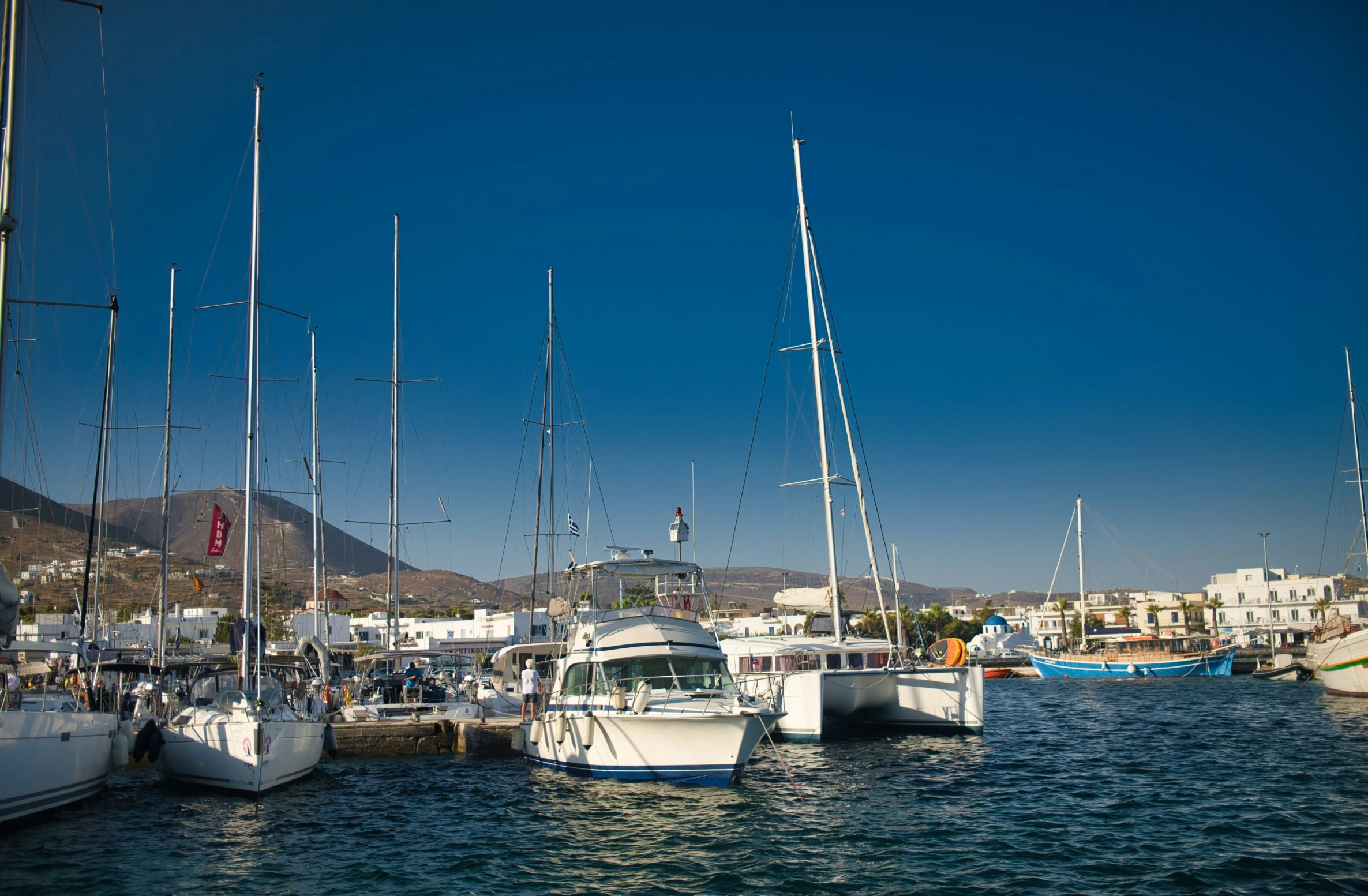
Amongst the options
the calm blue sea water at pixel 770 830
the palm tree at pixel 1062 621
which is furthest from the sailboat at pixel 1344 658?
the palm tree at pixel 1062 621

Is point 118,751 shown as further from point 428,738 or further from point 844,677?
point 844,677

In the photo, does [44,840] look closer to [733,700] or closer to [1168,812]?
[733,700]

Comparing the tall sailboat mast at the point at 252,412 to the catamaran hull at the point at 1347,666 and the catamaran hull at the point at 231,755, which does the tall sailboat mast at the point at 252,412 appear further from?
the catamaran hull at the point at 1347,666

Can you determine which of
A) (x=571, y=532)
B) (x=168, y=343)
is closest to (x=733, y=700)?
(x=571, y=532)

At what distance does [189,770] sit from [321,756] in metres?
6.28

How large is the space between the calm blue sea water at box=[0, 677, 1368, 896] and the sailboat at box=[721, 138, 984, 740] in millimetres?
3516

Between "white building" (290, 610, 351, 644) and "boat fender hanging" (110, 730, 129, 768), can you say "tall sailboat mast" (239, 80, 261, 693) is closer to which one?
"boat fender hanging" (110, 730, 129, 768)

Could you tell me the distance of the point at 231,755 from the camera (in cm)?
2067

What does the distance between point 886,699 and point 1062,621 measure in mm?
113892

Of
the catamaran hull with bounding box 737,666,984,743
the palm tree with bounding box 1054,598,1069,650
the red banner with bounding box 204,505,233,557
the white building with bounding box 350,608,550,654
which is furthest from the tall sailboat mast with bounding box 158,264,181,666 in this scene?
the palm tree with bounding box 1054,598,1069,650

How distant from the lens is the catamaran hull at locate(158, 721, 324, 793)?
67.5 feet

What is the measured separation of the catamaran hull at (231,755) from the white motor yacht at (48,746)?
1497 mm

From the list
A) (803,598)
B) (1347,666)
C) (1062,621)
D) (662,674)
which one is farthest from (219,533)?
(1062,621)

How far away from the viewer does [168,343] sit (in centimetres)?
3856
